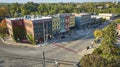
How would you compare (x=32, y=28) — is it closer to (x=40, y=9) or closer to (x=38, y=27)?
(x=38, y=27)

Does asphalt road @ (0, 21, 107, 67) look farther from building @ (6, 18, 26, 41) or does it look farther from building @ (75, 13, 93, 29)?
building @ (75, 13, 93, 29)

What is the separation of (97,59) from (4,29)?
172ft

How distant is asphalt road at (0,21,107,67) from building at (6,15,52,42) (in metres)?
5.84

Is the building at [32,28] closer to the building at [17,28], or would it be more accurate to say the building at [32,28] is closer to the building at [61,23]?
the building at [17,28]

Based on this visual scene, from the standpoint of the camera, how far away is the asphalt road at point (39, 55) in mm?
44219

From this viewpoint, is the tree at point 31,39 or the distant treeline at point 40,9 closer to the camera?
the tree at point 31,39

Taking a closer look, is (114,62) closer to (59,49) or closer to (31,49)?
(59,49)

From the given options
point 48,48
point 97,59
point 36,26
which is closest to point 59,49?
point 48,48

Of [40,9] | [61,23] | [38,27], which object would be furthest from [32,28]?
[40,9]

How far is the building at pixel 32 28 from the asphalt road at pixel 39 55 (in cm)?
584

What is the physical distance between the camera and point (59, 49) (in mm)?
55844

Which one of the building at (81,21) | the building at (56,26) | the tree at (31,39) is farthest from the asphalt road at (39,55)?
the building at (81,21)

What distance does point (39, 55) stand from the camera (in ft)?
165

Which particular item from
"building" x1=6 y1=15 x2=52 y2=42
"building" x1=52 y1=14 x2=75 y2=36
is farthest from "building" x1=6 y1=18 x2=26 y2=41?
"building" x1=52 y1=14 x2=75 y2=36
